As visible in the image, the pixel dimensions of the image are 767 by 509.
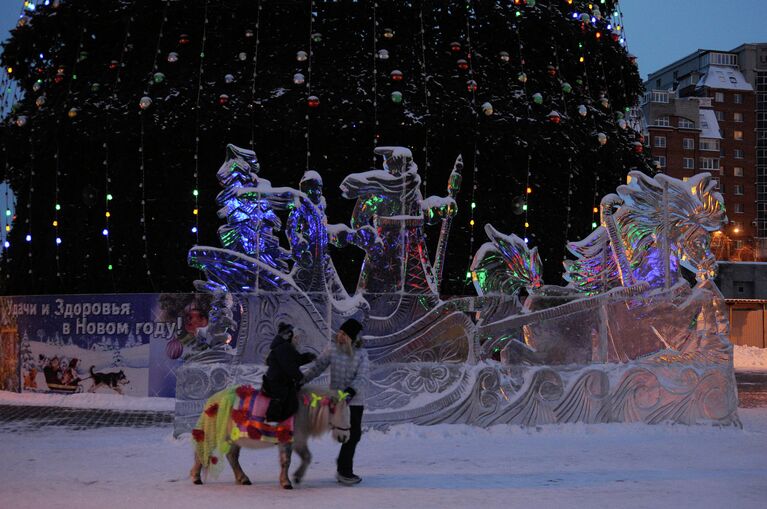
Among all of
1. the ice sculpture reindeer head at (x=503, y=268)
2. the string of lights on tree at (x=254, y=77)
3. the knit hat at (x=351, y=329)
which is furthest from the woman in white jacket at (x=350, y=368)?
the string of lights on tree at (x=254, y=77)

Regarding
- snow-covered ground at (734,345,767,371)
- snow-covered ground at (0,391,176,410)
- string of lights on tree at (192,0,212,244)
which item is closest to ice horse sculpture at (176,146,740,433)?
snow-covered ground at (0,391,176,410)

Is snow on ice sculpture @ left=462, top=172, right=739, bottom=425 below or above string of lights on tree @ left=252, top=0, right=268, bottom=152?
below

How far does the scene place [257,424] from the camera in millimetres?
8477

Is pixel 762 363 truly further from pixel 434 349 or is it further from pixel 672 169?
pixel 672 169

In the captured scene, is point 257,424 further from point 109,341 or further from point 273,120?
point 273,120

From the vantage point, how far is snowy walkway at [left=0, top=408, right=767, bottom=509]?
8031 millimetres

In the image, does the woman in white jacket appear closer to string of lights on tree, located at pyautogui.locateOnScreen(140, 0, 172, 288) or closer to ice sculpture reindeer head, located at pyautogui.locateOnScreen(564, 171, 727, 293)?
ice sculpture reindeer head, located at pyautogui.locateOnScreen(564, 171, 727, 293)

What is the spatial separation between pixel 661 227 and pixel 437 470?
21.7 ft

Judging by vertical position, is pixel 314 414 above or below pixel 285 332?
below

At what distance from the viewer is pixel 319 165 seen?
62.8ft

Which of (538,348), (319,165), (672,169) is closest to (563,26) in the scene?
(319,165)

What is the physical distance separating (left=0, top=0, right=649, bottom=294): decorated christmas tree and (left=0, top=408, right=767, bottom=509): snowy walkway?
22.6ft

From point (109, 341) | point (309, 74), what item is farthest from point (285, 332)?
point (309, 74)

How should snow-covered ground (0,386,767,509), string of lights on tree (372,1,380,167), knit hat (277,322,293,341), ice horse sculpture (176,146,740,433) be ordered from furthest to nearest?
string of lights on tree (372,1,380,167)
ice horse sculpture (176,146,740,433)
knit hat (277,322,293,341)
snow-covered ground (0,386,767,509)
